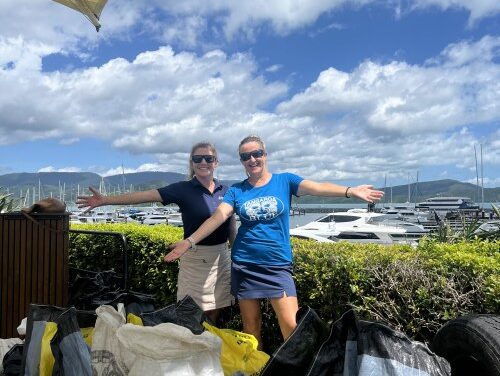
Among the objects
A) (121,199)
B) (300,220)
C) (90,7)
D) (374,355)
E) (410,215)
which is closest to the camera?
(374,355)

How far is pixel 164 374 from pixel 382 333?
3.13 ft

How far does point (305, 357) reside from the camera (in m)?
2.32

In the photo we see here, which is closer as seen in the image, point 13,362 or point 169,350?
point 169,350

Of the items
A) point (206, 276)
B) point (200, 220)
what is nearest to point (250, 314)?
point (206, 276)

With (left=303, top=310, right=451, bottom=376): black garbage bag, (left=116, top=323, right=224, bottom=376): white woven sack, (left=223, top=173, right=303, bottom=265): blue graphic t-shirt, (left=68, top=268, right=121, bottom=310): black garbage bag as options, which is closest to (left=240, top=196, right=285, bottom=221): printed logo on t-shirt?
(left=223, top=173, right=303, bottom=265): blue graphic t-shirt

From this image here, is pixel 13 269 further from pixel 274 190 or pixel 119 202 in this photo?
pixel 274 190

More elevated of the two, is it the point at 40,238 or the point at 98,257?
the point at 40,238

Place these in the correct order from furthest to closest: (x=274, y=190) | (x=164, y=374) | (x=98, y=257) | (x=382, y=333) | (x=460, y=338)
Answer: (x=98, y=257) → (x=274, y=190) → (x=460, y=338) → (x=164, y=374) → (x=382, y=333)

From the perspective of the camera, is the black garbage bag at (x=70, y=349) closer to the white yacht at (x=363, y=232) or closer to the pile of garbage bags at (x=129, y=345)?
the pile of garbage bags at (x=129, y=345)

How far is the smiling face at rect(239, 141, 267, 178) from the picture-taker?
3.46m

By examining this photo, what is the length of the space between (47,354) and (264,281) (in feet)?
4.45

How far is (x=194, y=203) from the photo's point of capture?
147 inches

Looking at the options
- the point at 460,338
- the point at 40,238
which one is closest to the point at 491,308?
the point at 460,338

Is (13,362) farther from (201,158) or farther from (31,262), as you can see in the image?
(201,158)
